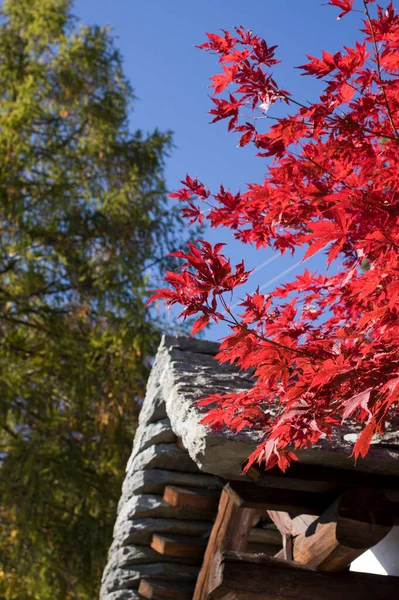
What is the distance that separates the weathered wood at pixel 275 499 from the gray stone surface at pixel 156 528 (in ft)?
4.24

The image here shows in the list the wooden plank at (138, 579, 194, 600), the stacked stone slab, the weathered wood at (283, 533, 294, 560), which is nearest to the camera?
the weathered wood at (283, 533, 294, 560)

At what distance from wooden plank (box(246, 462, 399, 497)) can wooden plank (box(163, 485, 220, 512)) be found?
1.30m

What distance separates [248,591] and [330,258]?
136 cm

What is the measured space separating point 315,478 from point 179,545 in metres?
1.53

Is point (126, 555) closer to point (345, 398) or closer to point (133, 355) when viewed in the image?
point (345, 398)

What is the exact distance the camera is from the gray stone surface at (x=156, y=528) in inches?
147

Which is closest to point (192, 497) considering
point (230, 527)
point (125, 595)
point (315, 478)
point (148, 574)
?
point (230, 527)

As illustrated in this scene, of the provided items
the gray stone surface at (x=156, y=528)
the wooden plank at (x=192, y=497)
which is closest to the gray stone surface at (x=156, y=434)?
the wooden plank at (x=192, y=497)

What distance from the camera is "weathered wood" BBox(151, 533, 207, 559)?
3.66 m

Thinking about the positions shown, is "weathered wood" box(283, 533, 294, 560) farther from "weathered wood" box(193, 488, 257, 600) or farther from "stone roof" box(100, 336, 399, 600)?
"stone roof" box(100, 336, 399, 600)

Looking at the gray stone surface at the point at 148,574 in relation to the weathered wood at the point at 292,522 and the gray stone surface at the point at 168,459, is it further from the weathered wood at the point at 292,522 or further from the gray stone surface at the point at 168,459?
the weathered wood at the point at 292,522

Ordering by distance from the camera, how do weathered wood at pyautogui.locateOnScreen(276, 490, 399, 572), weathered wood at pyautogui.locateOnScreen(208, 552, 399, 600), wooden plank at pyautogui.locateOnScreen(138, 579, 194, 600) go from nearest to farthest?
weathered wood at pyautogui.locateOnScreen(276, 490, 399, 572)
weathered wood at pyautogui.locateOnScreen(208, 552, 399, 600)
wooden plank at pyautogui.locateOnScreen(138, 579, 194, 600)

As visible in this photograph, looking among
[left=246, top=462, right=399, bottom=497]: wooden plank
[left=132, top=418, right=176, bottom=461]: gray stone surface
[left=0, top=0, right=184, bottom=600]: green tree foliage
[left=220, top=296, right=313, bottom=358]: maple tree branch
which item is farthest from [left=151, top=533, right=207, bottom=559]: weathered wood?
[left=0, top=0, right=184, bottom=600]: green tree foliage

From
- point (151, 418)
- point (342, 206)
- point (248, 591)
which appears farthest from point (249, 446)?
point (151, 418)
